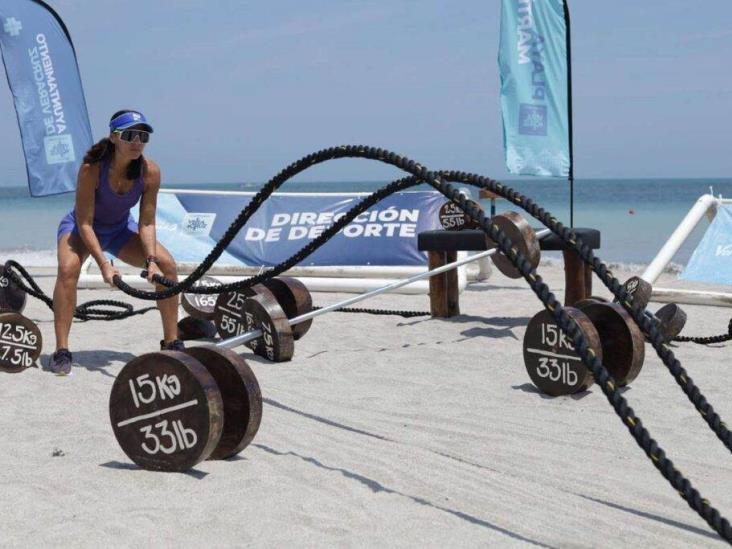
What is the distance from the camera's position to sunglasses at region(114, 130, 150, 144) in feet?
16.4

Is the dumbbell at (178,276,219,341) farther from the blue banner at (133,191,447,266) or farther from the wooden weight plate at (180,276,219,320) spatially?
the blue banner at (133,191,447,266)

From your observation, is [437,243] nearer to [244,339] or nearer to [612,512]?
[244,339]

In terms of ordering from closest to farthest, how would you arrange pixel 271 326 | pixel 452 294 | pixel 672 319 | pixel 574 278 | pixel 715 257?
pixel 271 326 → pixel 672 319 → pixel 574 278 → pixel 452 294 → pixel 715 257

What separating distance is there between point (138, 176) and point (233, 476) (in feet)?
8.11

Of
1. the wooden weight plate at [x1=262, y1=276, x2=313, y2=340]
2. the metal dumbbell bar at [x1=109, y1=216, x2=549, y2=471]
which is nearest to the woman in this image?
the wooden weight plate at [x1=262, y1=276, x2=313, y2=340]

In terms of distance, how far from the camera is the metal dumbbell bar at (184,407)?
10.6 feet

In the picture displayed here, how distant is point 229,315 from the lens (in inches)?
246

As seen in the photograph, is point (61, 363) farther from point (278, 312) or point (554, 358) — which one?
point (554, 358)

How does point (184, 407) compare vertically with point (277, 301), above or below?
above

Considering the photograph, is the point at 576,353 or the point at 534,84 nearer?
the point at 576,353

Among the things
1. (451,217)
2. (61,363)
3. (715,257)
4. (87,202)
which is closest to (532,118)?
(451,217)

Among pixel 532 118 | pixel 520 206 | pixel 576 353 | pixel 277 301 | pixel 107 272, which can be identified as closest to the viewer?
pixel 520 206

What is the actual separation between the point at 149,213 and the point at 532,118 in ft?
18.4

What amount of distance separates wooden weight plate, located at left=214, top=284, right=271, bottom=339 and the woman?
72 cm
